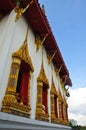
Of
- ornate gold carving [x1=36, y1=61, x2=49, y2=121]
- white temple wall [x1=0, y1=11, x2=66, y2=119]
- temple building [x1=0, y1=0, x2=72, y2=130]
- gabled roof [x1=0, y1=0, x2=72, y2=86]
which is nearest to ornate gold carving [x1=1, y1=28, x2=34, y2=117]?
temple building [x1=0, y1=0, x2=72, y2=130]

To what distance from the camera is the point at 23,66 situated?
6.33 meters

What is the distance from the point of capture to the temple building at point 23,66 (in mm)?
4816

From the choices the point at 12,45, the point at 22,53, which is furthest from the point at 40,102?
the point at 12,45

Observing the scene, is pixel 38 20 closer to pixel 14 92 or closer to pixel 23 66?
pixel 23 66

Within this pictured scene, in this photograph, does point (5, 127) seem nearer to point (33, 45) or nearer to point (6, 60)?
point (6, 60)

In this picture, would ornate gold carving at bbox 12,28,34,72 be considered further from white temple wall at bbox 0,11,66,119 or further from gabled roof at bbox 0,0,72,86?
gabled roof at bbox 0,0,72,86

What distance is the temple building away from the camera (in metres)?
4.82

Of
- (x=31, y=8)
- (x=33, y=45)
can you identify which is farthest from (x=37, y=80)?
(x=31, y=8)

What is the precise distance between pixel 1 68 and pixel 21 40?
179 centimetres

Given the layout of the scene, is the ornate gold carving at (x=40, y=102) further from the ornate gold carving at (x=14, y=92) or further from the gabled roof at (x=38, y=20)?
the gabled roof at (x=38, y=20)

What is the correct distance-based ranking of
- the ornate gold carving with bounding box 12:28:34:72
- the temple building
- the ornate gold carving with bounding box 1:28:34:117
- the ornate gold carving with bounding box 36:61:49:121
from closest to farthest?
the ornate gold carving with bounding box 1:28:34:117
the temple building
the ornate gold carving with bounding box 12:28:34:72
the ornate gold carving with bounding box 36:61:49:121

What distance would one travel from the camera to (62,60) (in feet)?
36.4

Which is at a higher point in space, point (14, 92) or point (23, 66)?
point (23, 66)

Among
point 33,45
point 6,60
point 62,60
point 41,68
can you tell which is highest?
point 62,60
